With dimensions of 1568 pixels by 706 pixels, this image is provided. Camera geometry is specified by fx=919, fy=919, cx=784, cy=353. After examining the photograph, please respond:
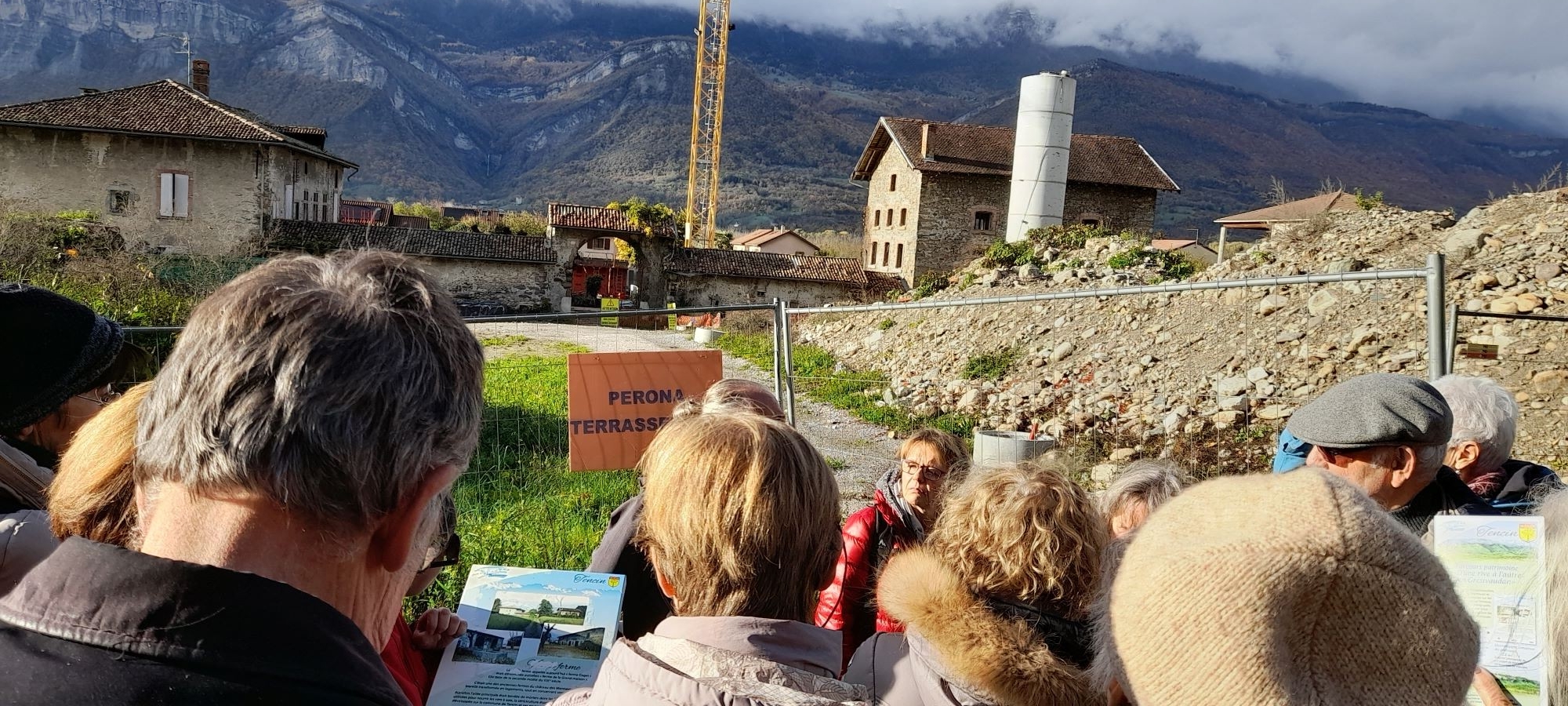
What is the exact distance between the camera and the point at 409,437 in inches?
45.9

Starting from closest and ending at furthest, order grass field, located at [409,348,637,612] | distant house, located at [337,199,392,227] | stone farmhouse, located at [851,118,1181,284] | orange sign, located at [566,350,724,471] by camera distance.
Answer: orange sign, located at [566,350,724,471]
grass field, located at [409,348,637,612]
stone farmhouse, located at [851,118,1181,284]
distant house, located at [337,199,392,227]

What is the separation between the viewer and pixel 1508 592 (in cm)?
207

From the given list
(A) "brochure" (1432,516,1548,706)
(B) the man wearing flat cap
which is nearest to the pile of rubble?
(B) the man wearing flat cap

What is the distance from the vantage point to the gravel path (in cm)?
868

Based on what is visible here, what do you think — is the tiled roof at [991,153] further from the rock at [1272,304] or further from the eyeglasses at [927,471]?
the eyeglasses at [927,471]

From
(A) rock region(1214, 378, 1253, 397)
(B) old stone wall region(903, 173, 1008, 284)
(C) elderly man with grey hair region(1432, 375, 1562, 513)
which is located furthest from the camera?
(B) old stone wall region(903, 173, 1008, 284)

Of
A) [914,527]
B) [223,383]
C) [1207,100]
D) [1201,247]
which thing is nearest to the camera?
[223,383]

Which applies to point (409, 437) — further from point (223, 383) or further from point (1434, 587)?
point (1434, 587)

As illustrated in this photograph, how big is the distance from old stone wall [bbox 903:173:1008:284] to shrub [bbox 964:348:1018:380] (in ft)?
76.1

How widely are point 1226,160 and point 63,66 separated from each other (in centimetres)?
17221

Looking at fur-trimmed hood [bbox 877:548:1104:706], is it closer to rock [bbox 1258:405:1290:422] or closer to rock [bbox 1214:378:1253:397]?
rock [bbox 1258:405:1290:422]

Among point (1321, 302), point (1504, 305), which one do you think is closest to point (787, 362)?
point (1321, 302)

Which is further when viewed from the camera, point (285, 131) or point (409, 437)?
point (285, 131)

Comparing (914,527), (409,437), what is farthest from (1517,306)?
(409,437)
